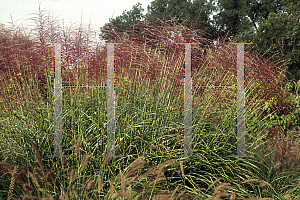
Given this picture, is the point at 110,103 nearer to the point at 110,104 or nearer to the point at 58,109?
the point at 110,104

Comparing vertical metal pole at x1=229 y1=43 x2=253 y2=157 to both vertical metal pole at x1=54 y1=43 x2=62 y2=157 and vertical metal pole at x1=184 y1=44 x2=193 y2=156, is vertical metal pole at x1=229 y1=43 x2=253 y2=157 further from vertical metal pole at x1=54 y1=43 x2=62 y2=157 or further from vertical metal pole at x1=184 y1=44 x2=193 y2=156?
vertical metal pole at x1=54 y1=43 x2=62 y2=157

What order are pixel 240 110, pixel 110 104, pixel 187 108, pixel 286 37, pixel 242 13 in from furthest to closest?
pixel 242 13
pixel 286 37
pixel 240 110
pixel 187 108
pixel 110 104

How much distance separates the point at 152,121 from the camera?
3.21 meters

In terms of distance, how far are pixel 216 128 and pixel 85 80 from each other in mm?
1967

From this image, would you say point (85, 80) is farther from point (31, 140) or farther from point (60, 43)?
point (31, 140)

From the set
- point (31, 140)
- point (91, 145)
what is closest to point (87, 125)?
point (91, 145)

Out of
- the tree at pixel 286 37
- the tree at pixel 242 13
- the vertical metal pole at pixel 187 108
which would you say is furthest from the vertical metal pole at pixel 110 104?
the tree at pixel 242 13

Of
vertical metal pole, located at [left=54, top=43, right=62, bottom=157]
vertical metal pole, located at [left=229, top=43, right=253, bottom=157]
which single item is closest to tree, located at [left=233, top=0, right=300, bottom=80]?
vertical metal pole, located at [left=229, top=43, right=253, bottom=157]

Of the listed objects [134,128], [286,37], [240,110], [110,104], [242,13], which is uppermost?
[242,13]

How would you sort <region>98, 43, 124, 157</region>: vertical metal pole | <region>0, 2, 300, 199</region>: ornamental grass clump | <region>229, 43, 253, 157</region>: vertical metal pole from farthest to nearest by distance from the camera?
<region>229, 43, 253, 157</region>: vertical metal pole → <region>98, 43, 124, 157</region>: vertical metal pole → <region>0, 2, 300, 199</region>: ornamental grass clump

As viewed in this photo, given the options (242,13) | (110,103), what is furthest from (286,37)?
(242,13)

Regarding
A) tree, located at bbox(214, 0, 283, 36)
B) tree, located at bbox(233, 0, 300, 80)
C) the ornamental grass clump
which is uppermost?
tree, located at bbox(214, 0, 283, 36)

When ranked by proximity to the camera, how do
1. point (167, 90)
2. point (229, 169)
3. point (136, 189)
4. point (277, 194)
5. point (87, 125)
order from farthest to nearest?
point (167, 90), point (87, 125), point (229, 169), point (277, 194), point (136, 189)

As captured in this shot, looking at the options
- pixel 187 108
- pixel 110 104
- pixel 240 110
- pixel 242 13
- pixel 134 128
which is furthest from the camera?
pixel 242 13
